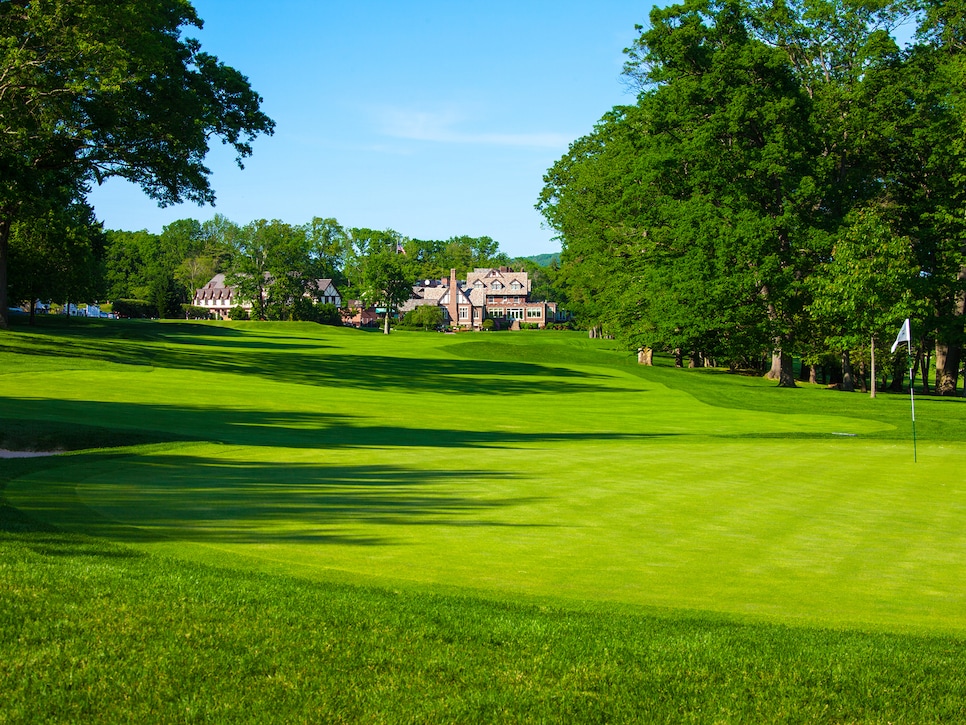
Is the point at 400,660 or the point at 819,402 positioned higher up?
the point at 400,660

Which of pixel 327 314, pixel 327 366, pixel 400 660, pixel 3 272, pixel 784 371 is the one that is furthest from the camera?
pixel 327 314

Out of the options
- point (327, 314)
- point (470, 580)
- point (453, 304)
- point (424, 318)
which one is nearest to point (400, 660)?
point (470, 580)

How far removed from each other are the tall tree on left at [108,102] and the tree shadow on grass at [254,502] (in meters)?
20.8

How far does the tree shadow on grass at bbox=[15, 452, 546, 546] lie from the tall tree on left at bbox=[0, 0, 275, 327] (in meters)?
20.8

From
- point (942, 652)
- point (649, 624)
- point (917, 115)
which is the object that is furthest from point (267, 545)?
point (917, 115)

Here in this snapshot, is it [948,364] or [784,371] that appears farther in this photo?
[948,364]

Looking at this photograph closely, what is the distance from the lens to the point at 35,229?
5944cm

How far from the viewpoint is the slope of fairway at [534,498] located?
344 inches

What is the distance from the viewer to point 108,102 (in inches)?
1439

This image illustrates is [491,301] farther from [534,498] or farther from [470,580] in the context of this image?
[470,580]

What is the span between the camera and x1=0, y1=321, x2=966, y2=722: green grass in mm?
5363

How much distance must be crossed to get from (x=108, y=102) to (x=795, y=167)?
35.0 m

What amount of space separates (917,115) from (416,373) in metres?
31.5

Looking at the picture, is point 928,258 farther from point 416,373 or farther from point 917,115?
point 416,373
